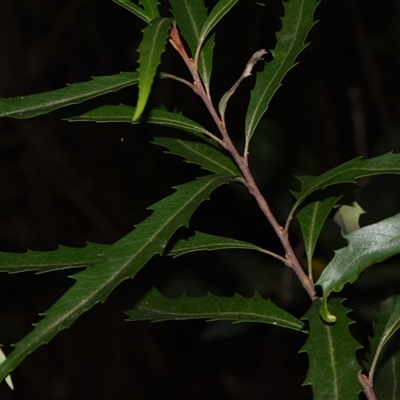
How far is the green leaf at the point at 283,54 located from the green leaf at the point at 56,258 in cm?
24

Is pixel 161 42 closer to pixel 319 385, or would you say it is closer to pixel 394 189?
pixel 319 385

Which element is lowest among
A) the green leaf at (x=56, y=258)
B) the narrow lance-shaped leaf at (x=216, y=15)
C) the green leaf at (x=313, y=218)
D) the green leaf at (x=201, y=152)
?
the green leaf at (x=313, y=218)

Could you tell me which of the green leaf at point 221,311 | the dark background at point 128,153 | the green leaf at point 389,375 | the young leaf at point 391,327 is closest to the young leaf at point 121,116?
the green leaf at point 221,311

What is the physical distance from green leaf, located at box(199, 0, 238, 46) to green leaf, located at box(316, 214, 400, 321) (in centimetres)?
30

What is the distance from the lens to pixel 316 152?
3.78 meters

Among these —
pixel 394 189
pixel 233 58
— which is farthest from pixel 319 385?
pixel 233 58

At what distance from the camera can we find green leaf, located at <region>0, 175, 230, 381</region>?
75 cm

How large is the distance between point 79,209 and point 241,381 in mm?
1134

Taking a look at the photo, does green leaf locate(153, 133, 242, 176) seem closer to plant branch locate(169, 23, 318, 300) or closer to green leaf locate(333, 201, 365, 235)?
plant branch locate(169, 23, 318, 300)

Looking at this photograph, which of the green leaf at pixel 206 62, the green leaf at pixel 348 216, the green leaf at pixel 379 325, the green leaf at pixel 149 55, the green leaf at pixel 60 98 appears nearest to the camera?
the green leaf at pixel 149 55

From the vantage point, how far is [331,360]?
91cm

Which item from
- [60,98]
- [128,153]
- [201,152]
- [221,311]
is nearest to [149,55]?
[60,98]

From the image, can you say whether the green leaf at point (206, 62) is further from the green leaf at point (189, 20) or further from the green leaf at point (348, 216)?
the green leaf at point (348, 216)

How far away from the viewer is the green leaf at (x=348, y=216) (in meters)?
1.27
